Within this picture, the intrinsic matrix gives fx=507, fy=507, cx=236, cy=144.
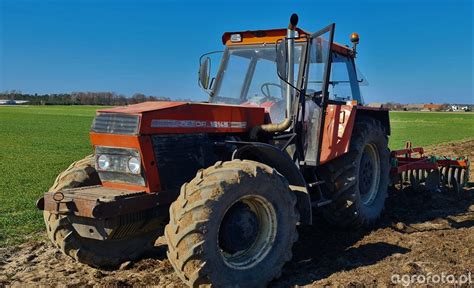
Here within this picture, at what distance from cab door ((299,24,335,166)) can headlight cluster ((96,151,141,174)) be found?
6.99 feet

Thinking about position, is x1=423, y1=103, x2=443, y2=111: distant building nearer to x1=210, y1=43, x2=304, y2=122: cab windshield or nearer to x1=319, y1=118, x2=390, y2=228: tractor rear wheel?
x1=319, y1=118, x2=390, y2=228: tractor rear wheel

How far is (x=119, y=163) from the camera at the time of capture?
4.88 metres

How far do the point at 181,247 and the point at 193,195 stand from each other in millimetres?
427

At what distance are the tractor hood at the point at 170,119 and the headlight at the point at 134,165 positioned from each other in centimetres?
26

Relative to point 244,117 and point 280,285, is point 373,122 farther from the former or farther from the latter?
point 280,285

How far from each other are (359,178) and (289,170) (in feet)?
6.49

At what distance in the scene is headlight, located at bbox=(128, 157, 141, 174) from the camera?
4.71 m

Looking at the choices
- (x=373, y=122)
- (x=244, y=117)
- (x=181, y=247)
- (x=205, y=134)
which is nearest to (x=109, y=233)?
(x=181, y=247)

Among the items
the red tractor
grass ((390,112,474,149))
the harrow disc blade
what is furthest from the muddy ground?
grass ((390,112,474,149))

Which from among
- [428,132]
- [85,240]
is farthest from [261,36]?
[428,132]

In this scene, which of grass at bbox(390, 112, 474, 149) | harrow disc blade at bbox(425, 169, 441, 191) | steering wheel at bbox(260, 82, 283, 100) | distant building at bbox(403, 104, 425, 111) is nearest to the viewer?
steering wheel at bbox(260, 82, 283, 100)

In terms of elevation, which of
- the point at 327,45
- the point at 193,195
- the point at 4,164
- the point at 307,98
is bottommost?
the point at 4,164

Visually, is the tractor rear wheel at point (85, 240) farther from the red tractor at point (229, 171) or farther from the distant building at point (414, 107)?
the distant building at point (414, 107)

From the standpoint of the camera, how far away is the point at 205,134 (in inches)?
205
